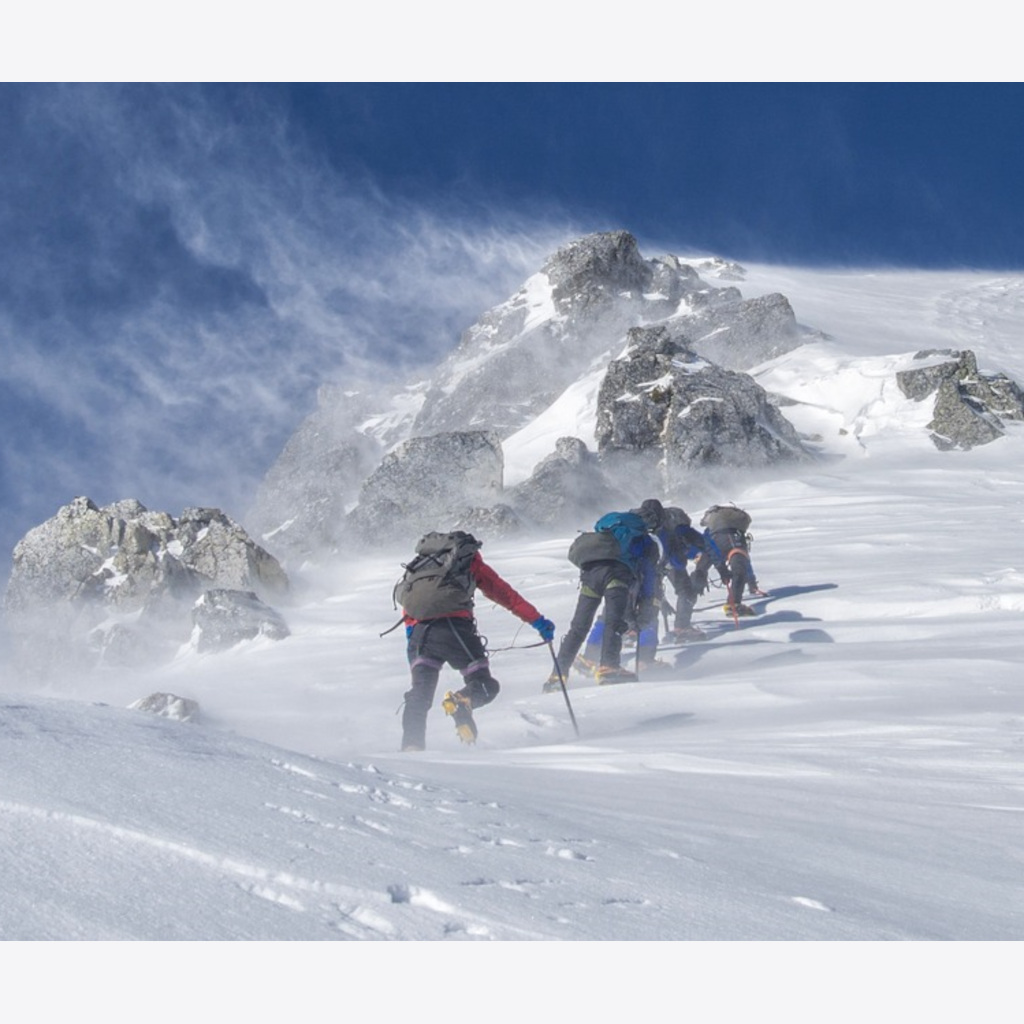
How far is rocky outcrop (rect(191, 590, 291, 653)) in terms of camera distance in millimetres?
18688

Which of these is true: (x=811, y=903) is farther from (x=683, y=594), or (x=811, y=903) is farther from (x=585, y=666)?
(x=683, y=594)

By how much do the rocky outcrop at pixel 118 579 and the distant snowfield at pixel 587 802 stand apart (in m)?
9.08

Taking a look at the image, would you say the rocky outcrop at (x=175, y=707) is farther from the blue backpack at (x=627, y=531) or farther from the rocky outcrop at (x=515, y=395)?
the rocky outcrop at (x=515, y=395)

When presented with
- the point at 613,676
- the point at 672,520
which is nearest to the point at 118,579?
the point at 672,520

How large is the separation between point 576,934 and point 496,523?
22.0 meters

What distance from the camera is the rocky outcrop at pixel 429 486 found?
2728 cm

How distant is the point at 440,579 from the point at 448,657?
557 millimetres

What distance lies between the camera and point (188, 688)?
50.8 ft

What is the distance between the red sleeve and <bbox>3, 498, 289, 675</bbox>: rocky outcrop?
1360 cm

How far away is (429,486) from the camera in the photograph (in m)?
28.2

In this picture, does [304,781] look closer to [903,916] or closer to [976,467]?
[903,916]

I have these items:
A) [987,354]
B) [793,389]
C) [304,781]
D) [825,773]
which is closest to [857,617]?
[825,773]

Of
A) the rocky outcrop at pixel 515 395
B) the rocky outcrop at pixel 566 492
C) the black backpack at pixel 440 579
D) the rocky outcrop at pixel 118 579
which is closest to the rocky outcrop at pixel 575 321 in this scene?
the rocky outcrop at pixel 515 395

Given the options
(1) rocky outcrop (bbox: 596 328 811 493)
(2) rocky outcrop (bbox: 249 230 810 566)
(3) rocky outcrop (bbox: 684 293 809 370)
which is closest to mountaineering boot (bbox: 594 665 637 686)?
(2) rocky outcrop (bbox: 249 230 810 566)
